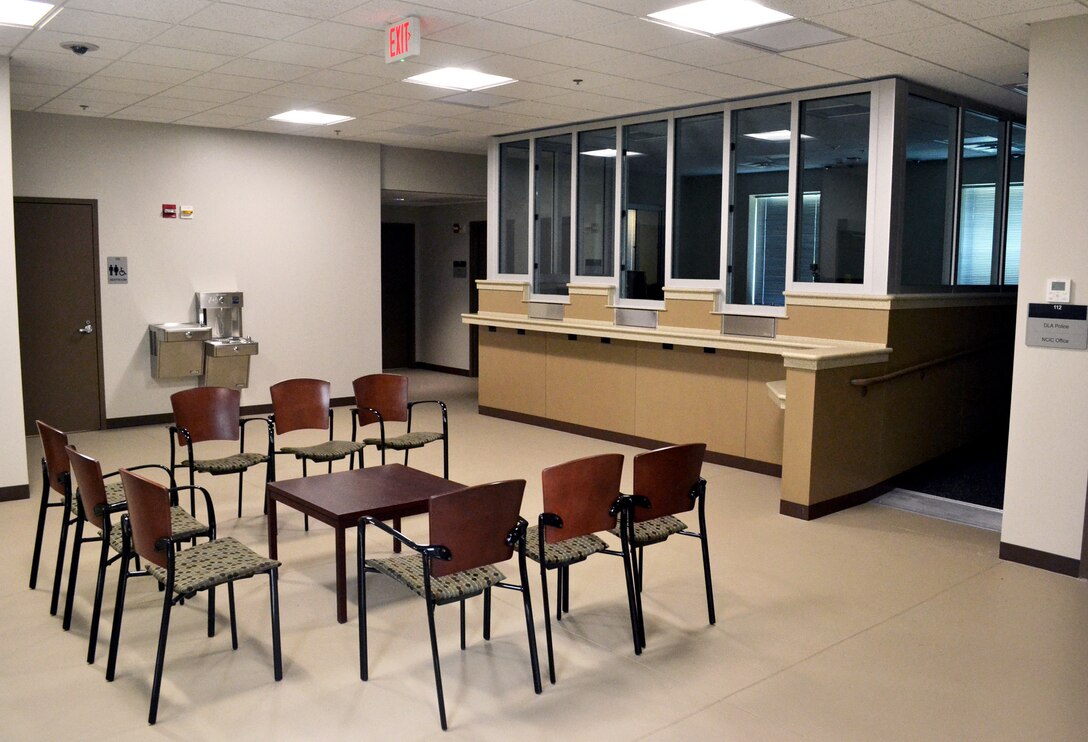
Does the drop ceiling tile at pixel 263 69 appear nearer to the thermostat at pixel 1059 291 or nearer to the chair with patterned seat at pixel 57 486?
the chair with patterned seat at pixel 57 486

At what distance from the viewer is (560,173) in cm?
852

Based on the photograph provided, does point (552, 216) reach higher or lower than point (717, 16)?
lower

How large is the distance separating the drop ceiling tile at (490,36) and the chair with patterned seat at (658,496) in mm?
2559

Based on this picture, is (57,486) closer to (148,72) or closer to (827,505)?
(148,72)

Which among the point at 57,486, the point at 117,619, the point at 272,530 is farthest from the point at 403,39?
the point at 117,619

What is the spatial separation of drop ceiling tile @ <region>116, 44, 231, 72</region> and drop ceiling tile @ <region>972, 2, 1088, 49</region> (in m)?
4.36

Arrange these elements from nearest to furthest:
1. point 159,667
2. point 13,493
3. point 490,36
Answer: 1. point 159,667
2. point 490,36
3. point 13,493

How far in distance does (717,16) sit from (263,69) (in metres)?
2.99

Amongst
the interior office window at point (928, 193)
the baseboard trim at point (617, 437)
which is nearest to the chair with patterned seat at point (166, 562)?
the baseboard trim at point (617, 437)

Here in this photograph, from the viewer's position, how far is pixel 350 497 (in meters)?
4.12

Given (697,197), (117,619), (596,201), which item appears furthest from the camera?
(596,201)

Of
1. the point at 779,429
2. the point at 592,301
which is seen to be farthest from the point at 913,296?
the point at 592,301

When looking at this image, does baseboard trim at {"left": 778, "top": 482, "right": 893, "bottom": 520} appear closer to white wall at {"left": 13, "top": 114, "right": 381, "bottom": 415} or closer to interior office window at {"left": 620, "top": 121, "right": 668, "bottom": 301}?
interior office window at {"left": 620, "top": 121, "right": 668, "bottom": 301}

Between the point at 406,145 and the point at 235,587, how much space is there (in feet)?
21.2
